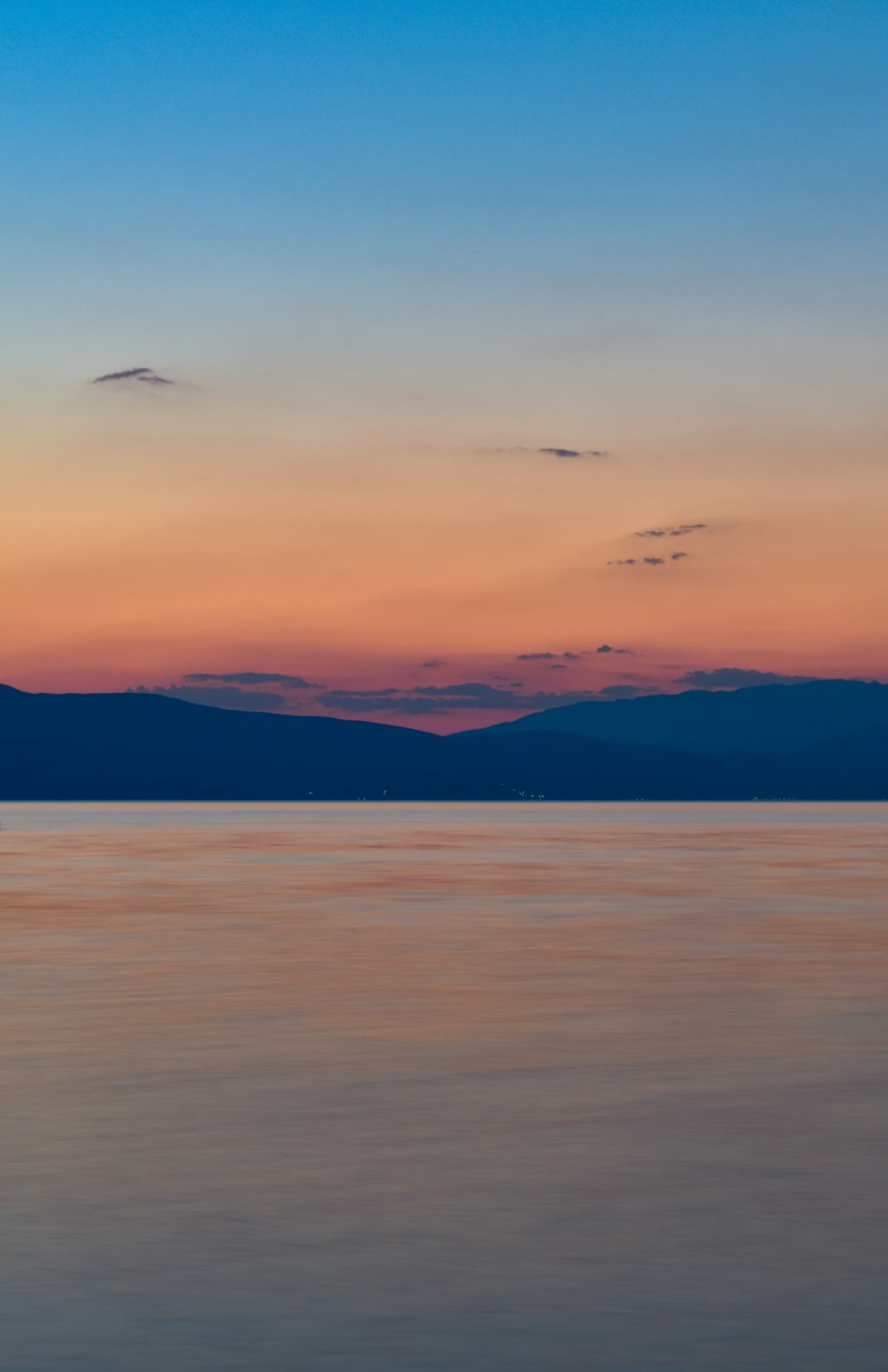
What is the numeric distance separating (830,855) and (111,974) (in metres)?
68.5

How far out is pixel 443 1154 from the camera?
565 inches

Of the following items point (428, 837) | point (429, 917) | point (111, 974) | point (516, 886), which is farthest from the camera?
point (428, 837)

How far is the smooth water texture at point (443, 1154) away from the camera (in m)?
9.59

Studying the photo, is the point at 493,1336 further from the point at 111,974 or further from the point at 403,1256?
the point at 111,974

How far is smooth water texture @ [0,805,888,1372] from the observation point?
377 inches

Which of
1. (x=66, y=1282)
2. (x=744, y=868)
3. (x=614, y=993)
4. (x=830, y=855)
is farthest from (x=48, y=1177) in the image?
(x=830, y=855)

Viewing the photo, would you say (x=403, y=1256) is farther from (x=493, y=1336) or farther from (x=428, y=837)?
(x=428, y=837)

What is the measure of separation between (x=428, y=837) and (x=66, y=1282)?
126 m

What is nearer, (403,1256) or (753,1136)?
(403,1256)

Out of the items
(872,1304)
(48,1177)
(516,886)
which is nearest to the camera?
(872,1304)

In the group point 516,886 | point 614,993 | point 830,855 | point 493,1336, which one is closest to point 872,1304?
point 493,1336

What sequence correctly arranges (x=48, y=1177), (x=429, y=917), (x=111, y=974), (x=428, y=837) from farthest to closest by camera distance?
(x=428, y=837) < (x=429, y=917) < (x=111, y=974) < (x=48, y=1177)

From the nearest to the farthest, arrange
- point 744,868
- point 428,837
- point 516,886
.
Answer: point 516,886 → point 744,868 → point 428,837

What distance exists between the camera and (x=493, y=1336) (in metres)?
9.43
